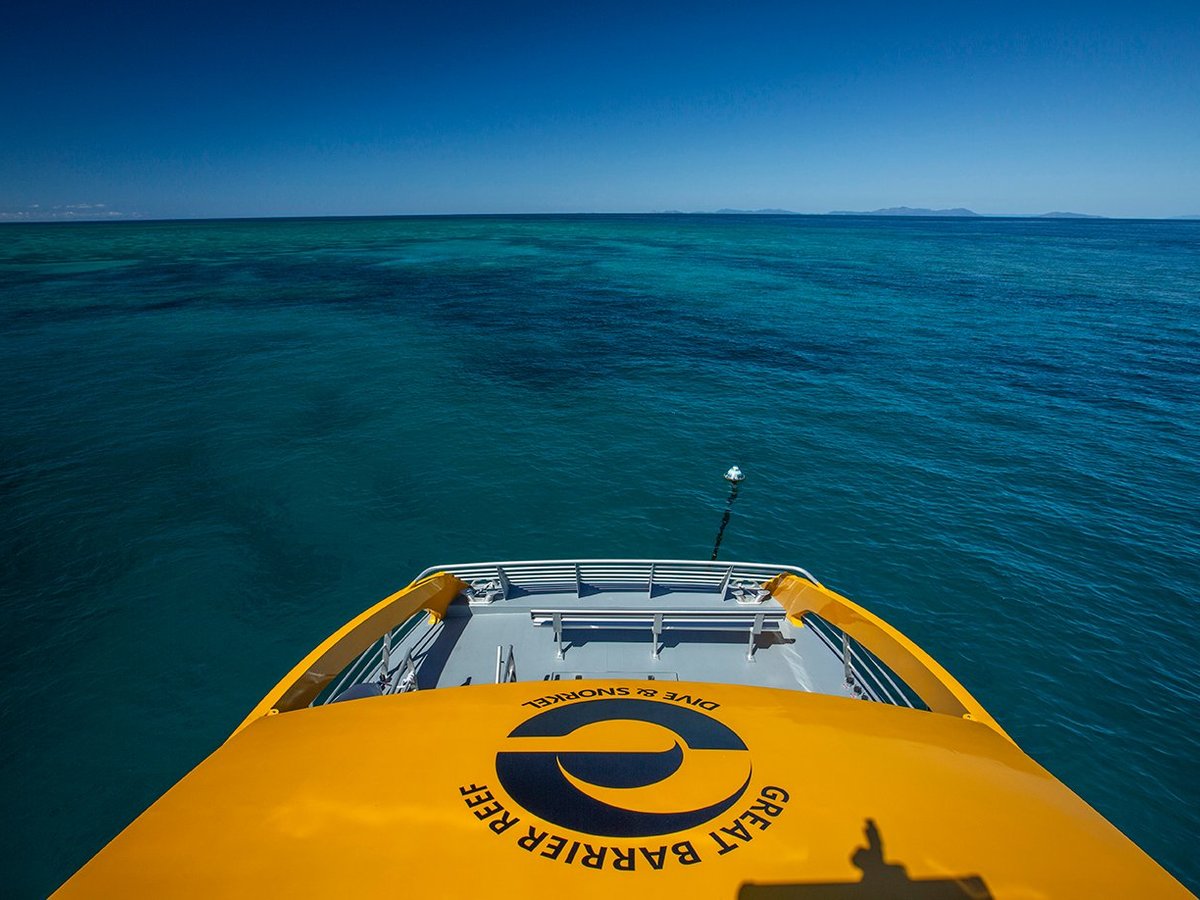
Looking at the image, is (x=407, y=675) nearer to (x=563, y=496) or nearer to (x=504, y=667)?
(x=504, y=667)

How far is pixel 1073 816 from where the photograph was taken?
17.2 ft

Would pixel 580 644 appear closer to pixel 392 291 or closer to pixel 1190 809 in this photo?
pixel 1190 809

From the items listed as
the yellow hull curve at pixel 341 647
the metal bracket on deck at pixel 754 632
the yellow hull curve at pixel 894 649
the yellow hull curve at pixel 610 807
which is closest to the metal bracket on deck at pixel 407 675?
the yellow hull curve at pixel 341 647

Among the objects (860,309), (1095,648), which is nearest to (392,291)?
(860,309)

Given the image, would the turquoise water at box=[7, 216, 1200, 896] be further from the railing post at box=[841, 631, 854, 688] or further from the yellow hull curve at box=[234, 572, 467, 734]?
the railing post at box=[841, 631, 854, 688]

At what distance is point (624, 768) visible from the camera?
5.25 m

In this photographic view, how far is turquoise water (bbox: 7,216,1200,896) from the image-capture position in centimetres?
1448

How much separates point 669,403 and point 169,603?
26421 mm

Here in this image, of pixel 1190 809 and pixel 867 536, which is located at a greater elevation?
pixel 867 536

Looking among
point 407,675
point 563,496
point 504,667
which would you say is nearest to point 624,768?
point 504,667

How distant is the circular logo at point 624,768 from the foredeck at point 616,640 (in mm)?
4247

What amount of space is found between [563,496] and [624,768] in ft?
64.7

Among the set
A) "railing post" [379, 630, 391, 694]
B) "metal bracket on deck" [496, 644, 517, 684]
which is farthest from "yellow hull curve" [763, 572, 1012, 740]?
"railing post" [379, 630, 391, 694]

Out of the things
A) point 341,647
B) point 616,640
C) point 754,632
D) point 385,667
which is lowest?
point 616,640
